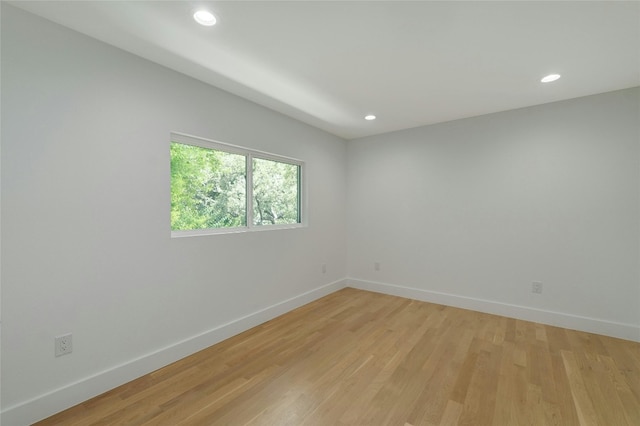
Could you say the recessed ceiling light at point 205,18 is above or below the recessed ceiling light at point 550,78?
below

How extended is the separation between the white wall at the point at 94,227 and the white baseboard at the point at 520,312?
239 cm

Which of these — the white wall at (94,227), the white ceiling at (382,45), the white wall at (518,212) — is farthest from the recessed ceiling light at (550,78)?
the white wall at (94,227)

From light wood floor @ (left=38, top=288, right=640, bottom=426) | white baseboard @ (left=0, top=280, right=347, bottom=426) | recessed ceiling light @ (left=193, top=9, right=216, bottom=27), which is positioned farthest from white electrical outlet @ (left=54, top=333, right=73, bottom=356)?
recessed ceiling light @ (left=193, top=9, right=216, bottom=27)

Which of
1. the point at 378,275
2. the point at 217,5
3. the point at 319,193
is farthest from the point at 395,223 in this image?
the point at 217,5

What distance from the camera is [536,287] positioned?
3.10 meters

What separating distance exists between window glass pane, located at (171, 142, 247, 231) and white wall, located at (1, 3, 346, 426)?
6.0 inches

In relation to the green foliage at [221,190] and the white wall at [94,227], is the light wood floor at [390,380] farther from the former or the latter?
the green foliage at [221,190]

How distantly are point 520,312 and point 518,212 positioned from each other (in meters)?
1.17

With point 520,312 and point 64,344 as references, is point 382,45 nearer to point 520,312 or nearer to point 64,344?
point 64,344

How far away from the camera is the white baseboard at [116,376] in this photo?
1598 millimetres

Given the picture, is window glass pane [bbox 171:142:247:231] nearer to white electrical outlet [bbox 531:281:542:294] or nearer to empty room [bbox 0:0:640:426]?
empty room [bbox 0:0:640:426]

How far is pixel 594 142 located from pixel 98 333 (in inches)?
187

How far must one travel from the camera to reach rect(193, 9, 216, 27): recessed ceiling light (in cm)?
162

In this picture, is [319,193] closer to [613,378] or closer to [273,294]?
[273,294]
